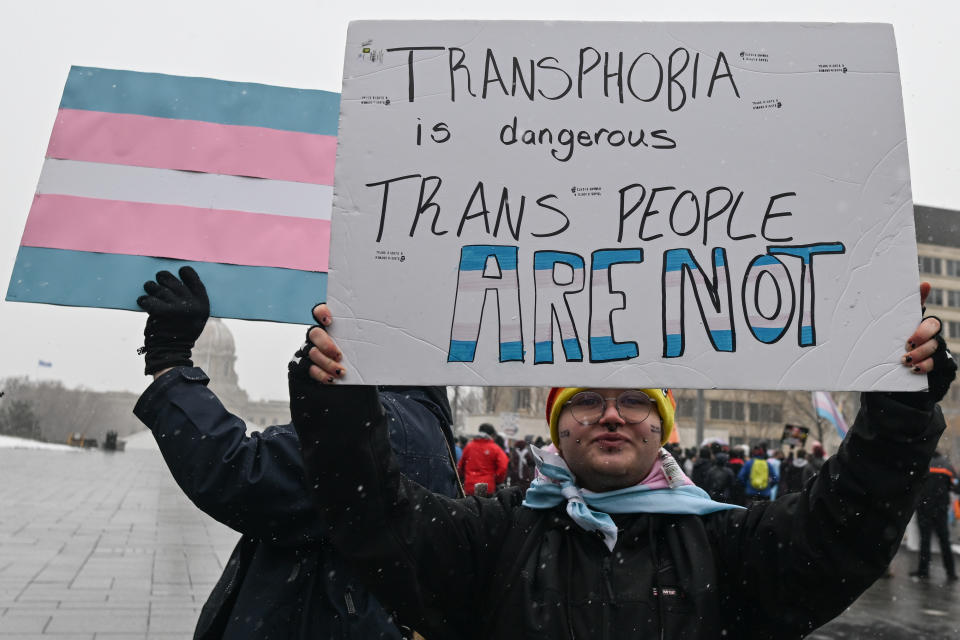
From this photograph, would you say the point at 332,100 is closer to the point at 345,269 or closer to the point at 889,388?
the point at 345,269

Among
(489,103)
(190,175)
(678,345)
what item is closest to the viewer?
(678,345)

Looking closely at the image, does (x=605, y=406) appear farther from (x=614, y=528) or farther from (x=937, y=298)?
(x=937, y=298)

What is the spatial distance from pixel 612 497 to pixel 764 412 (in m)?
69.6

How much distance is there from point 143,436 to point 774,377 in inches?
4360

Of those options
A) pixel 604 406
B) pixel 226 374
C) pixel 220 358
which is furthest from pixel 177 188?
pixel 226 374

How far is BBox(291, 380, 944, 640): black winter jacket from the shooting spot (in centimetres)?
200

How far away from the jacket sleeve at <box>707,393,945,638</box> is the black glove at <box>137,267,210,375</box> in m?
1.51

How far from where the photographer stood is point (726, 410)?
69438 mm

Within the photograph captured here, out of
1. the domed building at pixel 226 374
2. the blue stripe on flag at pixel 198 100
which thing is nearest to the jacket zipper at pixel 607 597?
the blue stripe on flag at pixel 198 100

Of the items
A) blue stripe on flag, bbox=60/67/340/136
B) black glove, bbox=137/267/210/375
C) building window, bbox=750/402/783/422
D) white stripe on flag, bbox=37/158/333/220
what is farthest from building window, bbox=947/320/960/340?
black glove, bbox=137/267/210/375

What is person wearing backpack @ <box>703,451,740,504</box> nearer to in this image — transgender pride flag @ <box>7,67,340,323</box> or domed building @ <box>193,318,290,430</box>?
transgender pride flag @ <box>7,67,340,323</box>

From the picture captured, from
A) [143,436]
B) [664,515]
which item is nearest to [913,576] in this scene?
[664,515]

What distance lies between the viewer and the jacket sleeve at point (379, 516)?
6.76 ft

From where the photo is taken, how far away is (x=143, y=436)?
344 ft
